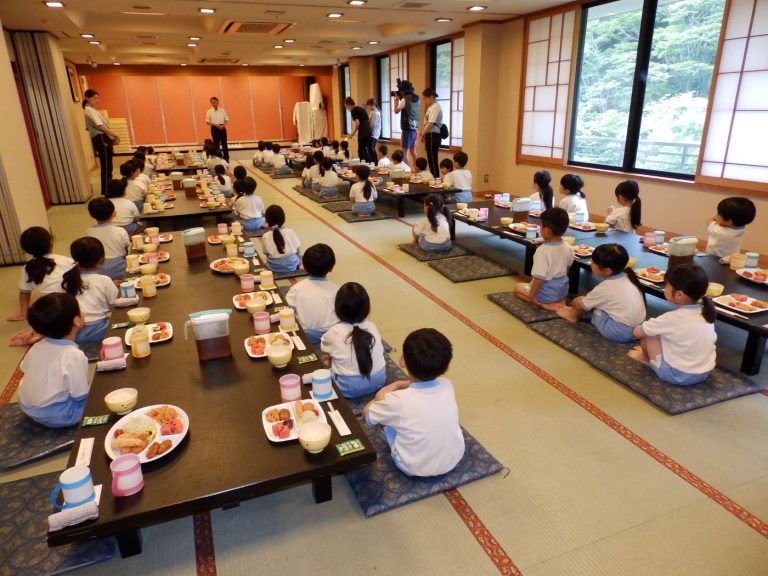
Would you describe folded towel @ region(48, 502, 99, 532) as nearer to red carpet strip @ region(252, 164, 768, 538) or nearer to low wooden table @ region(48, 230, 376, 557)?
low wooden table @ region(48, 230, 376, 557)

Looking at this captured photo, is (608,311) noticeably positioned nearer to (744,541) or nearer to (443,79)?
(744,541)

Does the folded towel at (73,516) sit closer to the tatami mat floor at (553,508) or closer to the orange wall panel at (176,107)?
the tatami mat floor at (553,508)

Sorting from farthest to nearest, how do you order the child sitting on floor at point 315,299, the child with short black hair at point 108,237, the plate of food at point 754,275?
the child with short black hair at point 108,237 < the plate of food at point 754,275 < the child sitting on floor at point 315,299

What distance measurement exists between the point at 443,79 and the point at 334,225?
21.0 feet

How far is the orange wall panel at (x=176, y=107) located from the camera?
1931 cm

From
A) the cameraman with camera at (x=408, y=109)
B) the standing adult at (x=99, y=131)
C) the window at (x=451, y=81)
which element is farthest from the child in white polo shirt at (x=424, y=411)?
the cameraman with camera at (x=408, y=109)

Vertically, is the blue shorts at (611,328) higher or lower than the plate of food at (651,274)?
lower

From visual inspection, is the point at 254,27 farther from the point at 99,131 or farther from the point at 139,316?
the point at 139,316

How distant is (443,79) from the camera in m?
12.1

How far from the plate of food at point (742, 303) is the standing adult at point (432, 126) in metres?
7.36

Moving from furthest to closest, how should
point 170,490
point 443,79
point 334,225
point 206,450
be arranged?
point 443,79, point 334,225, point 206,450, point 170,490

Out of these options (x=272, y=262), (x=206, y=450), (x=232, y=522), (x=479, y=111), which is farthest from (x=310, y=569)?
(x=479, y=111)

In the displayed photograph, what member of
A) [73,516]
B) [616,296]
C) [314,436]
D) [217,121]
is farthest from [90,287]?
[217,121]

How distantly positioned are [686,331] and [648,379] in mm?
414
